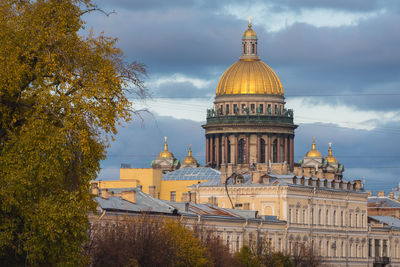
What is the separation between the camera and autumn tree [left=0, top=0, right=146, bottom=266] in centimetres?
3356

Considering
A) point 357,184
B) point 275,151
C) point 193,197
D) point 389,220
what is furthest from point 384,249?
point 275,151

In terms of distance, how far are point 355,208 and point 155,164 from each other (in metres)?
48.5

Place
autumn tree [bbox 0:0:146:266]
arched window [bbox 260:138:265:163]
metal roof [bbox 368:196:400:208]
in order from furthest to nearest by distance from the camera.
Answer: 1. arched window [bbox 260:138:265:163]
2. metal roof [bbox 368:196:400:208]
3. autumn tree [bbox 0:0:146:266]

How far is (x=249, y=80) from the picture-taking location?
14662cm

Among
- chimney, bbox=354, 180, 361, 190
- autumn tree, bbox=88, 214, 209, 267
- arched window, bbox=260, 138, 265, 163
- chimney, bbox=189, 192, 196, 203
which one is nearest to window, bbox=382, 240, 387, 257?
chimney, bbox=354, 180, 361, 190

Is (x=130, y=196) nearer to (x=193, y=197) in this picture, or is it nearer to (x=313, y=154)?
(x=193, y=197)

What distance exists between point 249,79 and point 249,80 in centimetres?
12

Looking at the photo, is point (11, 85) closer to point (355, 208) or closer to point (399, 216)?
point (355, 208)

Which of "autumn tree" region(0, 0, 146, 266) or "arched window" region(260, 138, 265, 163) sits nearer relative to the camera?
"autumn tree" region(0, 0, 146, 266)

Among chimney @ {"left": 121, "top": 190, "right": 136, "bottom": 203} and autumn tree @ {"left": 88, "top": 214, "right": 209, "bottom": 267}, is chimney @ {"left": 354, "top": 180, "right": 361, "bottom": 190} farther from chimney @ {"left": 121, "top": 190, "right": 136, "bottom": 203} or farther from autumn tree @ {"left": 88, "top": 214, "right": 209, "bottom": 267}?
autumn tree @ {"left": 88, "top": 214, "right": 209, "bottom": 267}

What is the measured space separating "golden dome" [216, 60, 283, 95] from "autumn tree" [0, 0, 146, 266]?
111 meters

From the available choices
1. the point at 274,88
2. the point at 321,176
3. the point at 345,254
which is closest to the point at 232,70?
the point at 274,88

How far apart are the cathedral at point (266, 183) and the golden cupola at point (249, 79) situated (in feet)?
0.40

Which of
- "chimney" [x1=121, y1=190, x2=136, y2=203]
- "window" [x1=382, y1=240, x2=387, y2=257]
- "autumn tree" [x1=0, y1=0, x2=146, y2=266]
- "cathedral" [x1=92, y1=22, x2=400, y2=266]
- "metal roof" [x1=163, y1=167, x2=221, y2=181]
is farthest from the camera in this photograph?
"metal roof" [x1=163, y1=167, x2=221, y2=181]
